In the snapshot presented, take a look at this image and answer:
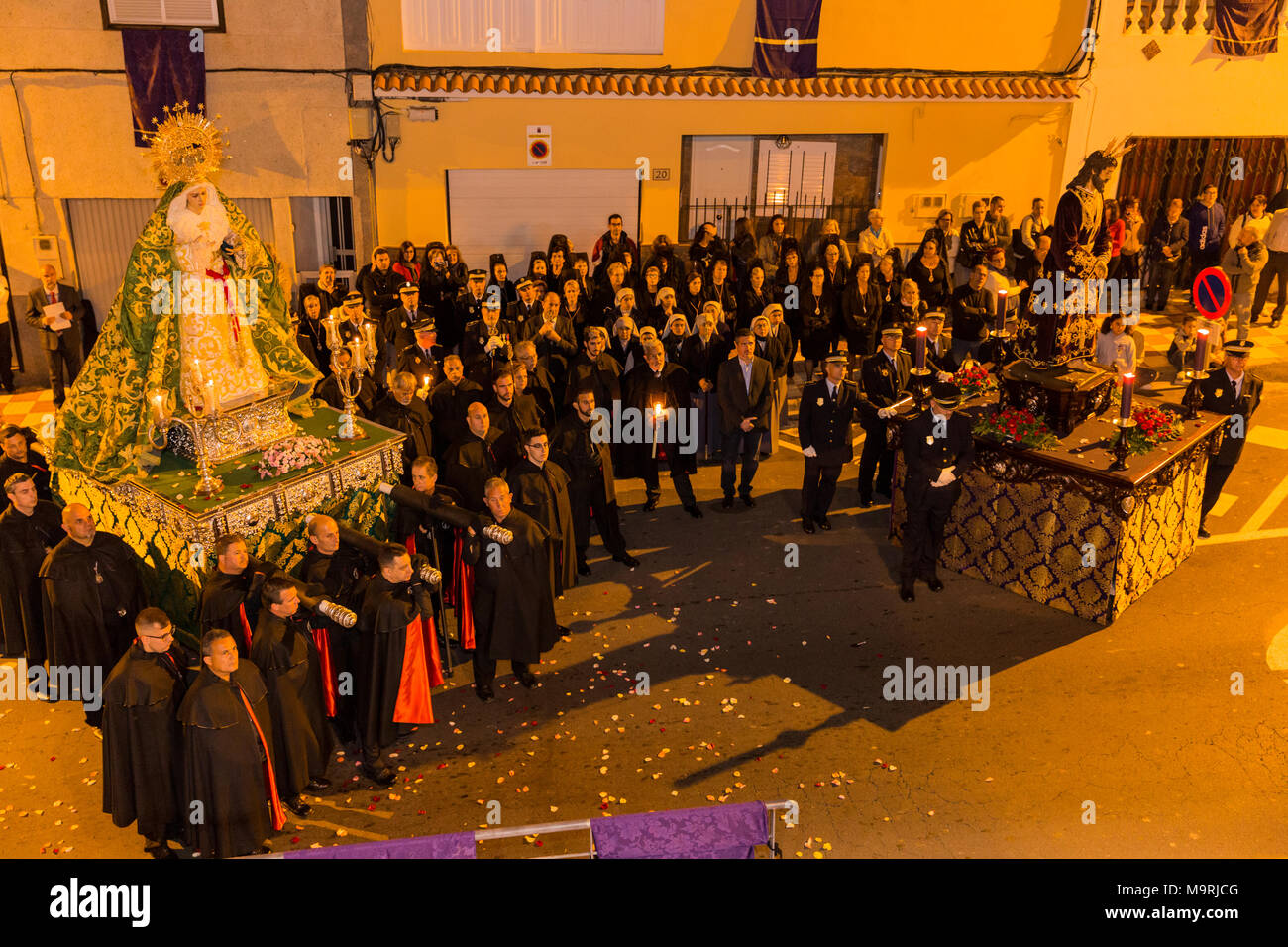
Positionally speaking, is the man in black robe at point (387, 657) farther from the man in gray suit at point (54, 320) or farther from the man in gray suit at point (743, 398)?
the man in gray suit at point (54, 320)

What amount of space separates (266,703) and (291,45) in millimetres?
12488

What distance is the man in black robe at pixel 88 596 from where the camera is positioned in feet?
28.0

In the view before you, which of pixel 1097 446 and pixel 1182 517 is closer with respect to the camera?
pixel 1097 446

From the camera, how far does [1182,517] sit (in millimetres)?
11398

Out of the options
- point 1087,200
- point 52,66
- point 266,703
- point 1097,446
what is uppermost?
point 52,66

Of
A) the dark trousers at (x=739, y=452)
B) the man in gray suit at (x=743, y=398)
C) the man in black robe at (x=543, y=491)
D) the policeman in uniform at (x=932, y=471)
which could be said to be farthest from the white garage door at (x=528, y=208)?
the policeman in uniform at (x=932, y=471)

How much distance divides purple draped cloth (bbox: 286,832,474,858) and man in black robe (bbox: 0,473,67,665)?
4.56 m

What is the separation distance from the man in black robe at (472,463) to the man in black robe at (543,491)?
1.52 feet

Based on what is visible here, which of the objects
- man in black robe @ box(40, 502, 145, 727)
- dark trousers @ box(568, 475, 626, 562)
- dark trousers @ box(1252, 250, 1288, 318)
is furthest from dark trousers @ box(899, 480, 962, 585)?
dark trousers @ box(1252, 250, 1288, 318)

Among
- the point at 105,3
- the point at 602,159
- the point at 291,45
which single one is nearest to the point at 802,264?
the point at 602,159

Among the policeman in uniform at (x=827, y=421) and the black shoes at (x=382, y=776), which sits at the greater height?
the policeman in uniform at (x=827, y=421)

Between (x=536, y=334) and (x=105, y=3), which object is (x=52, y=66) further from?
(x=536, y=334)

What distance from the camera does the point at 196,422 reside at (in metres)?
9.38

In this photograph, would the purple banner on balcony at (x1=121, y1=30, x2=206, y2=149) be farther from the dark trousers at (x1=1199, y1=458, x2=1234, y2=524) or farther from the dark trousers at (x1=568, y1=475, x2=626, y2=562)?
the dark trousers at (x1=1199, y1=458, x2=1234, y2=524)
